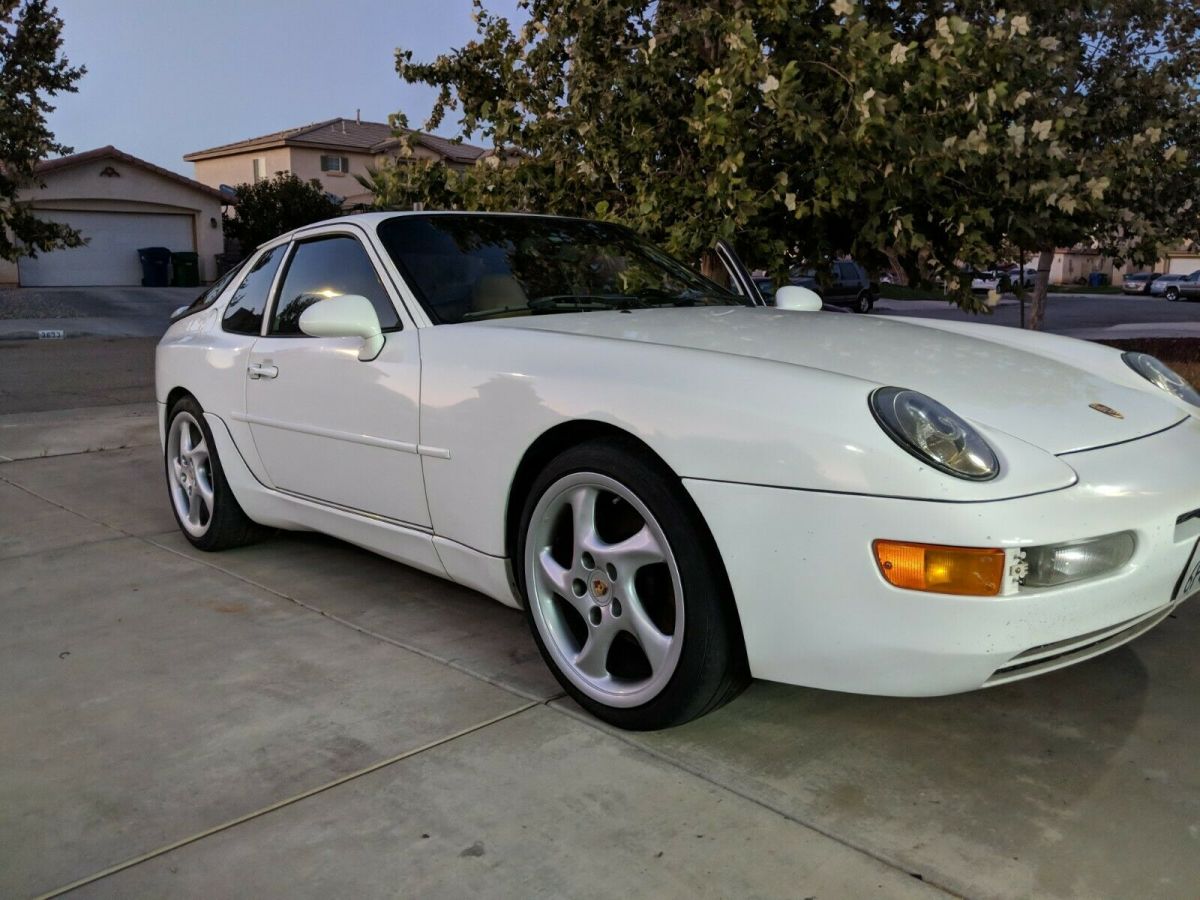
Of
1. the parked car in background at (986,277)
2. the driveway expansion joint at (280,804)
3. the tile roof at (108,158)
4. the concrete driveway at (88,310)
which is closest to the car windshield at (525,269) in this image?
the driveway expansion joint at (280,804)

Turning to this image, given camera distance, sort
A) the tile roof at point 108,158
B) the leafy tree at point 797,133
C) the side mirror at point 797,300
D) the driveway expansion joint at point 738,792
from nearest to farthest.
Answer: the driveway expansion joint at point 738,792 → the side mirror at point 797,300 → the leafy tree at point 797,133 → the tile roof at point 108,158

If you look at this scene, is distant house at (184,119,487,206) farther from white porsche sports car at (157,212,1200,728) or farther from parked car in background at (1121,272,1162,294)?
white porsche sports car at (157,212,1200,728)

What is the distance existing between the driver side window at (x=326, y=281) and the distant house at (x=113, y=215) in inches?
1108

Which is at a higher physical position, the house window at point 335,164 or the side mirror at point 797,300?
the house window at point 335,164

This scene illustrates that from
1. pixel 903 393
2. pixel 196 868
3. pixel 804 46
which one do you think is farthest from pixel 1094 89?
pixel 196 868

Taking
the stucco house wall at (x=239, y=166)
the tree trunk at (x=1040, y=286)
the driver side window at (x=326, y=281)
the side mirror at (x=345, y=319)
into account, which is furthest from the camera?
the stucco house wall at (x=239, y=166)

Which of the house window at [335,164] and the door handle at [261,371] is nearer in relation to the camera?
the door handle at [261,371]

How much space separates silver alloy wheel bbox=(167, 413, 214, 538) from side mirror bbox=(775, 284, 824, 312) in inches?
95.0

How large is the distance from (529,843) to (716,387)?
1.10 m

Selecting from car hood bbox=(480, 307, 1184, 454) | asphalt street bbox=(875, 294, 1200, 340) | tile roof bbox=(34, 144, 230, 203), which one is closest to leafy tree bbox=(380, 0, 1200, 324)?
car hood bbox=(480, 307, 1184, 454)

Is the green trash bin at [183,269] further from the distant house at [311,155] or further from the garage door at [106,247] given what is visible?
the distant house at [311,155]

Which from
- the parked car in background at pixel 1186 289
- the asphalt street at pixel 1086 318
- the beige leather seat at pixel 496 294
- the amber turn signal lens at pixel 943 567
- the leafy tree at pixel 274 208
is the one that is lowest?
the amber turn signal lens at pixel 943 567

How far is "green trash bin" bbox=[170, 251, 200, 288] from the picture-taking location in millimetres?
31078

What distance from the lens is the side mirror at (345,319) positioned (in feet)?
10.7
